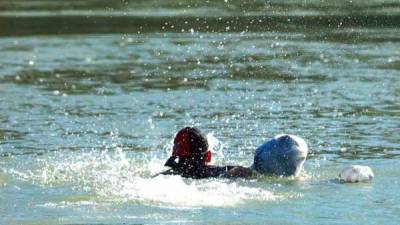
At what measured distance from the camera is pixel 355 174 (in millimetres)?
11672

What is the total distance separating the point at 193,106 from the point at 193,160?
5134mm

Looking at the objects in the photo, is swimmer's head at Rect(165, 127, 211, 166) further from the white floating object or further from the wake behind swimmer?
the white floating object

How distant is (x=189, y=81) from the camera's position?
62.6 feet

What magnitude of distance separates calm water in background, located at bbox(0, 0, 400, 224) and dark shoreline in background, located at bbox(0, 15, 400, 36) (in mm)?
52

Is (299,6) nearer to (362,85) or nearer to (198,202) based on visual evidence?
(362,85)

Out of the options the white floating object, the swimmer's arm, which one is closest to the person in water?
the swimmer's arm

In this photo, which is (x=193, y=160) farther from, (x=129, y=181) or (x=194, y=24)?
(x=194, y=24)

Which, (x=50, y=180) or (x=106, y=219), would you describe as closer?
(x=106, y=219)

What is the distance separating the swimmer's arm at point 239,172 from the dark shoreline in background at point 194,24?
1226cm

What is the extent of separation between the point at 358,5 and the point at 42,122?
12249 millimetres

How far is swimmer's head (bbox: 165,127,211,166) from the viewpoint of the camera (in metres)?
11.9

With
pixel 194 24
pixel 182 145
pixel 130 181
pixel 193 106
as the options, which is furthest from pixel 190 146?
pixel 194 24

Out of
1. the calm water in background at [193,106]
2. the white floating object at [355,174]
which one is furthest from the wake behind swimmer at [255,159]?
the calm water in background at [193,106]

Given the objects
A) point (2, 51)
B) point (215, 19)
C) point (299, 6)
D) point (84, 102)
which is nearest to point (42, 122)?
point (84, 102)
